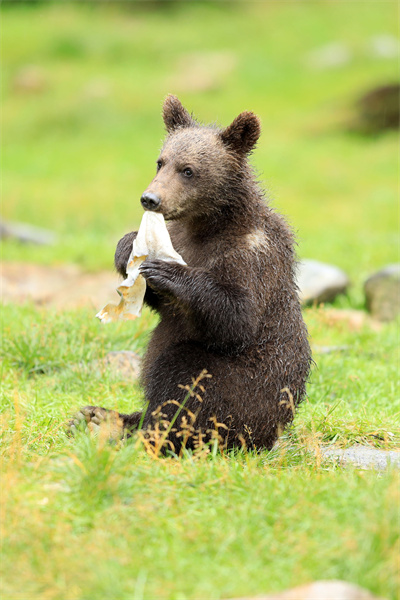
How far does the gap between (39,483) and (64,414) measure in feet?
4.95

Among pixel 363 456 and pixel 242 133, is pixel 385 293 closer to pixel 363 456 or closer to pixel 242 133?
pixel 363 456

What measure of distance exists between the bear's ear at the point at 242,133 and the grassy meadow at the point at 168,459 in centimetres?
47

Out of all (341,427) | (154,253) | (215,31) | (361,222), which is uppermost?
(215,31)

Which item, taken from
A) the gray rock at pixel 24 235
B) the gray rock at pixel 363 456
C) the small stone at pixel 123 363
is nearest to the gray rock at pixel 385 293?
the small stone at pixel 123 363

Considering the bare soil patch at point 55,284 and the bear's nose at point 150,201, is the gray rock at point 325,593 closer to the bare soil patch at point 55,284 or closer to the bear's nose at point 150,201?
the bear's nose at point 150,201

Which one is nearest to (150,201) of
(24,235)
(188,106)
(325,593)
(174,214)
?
(174,214)

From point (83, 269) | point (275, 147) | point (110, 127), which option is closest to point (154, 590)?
point (83, 269)

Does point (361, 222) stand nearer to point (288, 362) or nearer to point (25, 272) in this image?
point (25, 272)

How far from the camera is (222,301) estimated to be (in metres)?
4.27

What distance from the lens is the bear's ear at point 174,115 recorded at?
4934mm

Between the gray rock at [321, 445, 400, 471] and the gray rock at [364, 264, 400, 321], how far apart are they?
408 cm

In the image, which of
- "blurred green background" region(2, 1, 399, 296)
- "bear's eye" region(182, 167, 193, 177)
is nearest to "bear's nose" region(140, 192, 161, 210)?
"bear's eye" region(182, 167, 193, 177)

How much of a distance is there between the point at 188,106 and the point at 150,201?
15909 millimetres

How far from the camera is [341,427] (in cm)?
503
